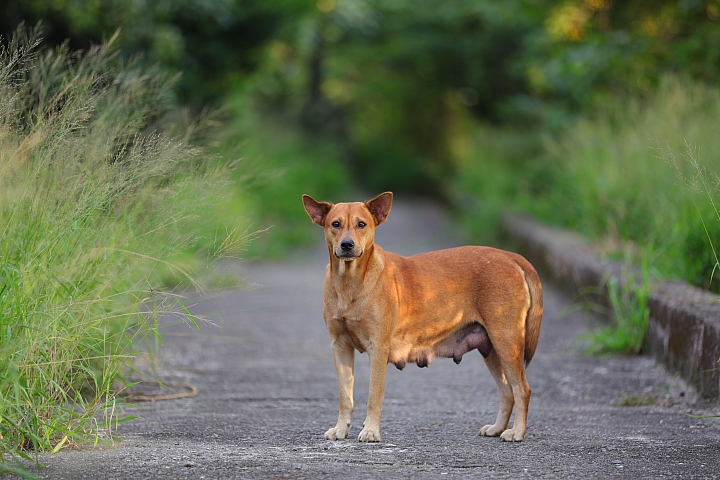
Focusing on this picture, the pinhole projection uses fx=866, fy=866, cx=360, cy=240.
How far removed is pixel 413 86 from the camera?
37000 mm

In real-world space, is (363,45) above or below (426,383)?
above

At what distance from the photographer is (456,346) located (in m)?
4.31

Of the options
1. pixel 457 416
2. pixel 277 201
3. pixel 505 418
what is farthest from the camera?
pixel 277 201

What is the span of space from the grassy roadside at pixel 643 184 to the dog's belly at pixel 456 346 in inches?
48.2

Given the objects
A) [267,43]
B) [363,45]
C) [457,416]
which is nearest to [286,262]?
[267,43]

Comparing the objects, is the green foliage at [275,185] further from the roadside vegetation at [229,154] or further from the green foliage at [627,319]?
the green foliage at [627,319]

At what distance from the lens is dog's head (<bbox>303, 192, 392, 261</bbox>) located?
154 inches

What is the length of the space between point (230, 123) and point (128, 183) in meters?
9.24

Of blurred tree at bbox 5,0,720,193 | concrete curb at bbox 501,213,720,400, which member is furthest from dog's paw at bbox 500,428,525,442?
blurred tree at bbox 5,0,720,193

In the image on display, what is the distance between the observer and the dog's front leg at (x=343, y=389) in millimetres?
4008

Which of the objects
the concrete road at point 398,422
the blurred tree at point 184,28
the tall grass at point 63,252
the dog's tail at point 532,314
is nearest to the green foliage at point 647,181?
the dog's tail at point 532,314

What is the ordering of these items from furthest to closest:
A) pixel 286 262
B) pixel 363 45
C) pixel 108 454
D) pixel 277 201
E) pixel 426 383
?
pixel 363 45 → pixel 277 201 → pixel 286 262 → pixel 426 383 → pixel 108 454

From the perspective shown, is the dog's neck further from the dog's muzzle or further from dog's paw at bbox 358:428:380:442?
dog's paw at bbox 358:428:380:442

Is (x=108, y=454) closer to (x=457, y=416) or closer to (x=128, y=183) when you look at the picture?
(x=128, y=183)
